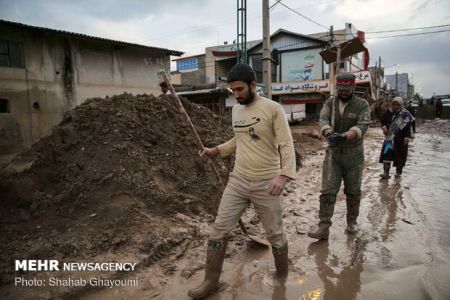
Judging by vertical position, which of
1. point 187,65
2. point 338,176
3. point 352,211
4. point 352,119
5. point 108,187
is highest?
point 187,65

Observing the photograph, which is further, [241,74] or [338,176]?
[338,176]

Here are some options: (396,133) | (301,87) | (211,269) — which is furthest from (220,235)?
(301,87)

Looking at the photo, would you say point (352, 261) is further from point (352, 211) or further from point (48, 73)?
point (48, 73)

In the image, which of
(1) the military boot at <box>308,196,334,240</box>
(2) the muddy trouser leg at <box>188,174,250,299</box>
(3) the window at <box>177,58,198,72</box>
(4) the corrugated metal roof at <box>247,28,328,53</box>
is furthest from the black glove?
(3) the window at <box>177,58,198,72</box>

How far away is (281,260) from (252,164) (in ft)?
3.14

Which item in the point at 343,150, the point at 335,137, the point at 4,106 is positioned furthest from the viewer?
the point at 4,106

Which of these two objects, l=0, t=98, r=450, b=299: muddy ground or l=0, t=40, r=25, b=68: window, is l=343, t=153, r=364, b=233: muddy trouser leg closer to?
l=0, t=98, r=450, b=299: muddy ground

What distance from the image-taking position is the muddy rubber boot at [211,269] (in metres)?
2.83

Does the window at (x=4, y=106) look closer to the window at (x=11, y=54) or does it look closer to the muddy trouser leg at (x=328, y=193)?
the window at (x=11, y=54)

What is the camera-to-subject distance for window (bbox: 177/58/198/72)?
3569cm

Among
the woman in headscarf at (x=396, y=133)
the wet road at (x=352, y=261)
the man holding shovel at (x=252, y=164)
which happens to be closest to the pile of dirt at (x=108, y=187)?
the wet road at (x=352, y=261)

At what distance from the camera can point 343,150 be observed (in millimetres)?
3951

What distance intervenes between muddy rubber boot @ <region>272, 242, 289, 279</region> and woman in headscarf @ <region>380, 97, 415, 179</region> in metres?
5.22

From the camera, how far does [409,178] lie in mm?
7527
